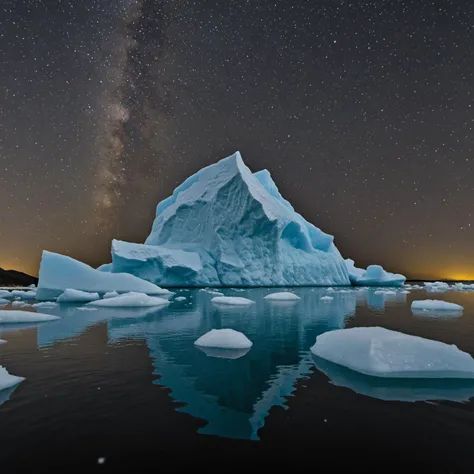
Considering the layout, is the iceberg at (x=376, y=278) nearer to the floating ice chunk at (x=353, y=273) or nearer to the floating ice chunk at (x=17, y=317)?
the floating ice chunk at (x=353, y=273)

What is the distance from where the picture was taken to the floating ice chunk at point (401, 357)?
14.5 ft

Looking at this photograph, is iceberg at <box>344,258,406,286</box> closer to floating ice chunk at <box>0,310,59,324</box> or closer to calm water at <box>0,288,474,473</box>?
floating ice chunk at <box>0,310,59,324</box>

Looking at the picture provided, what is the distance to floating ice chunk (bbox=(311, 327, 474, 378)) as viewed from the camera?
14.5 ft

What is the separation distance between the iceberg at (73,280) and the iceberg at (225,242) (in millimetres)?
6711

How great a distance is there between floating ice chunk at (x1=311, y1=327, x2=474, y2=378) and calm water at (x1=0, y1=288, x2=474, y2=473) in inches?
8.5

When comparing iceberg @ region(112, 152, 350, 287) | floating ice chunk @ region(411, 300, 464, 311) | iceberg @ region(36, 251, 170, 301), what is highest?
iceberg @ region(112, 152, 350, 287)

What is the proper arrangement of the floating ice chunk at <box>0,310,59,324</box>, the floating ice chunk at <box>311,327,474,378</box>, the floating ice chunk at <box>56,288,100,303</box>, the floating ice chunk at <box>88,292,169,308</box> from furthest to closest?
the floating ice chunk at <box>56,288,100,303</box>, the floating ice chunk at <box>88,292,169,308</box>, the floating ice chunk at <box>0,310,59,324</box>, the floating ice chunk at <box>311,327,474,378</box>

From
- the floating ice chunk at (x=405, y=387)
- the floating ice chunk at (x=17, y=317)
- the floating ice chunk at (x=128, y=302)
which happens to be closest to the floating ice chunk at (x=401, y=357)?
the floating ice chunk at (x=405, y=387)

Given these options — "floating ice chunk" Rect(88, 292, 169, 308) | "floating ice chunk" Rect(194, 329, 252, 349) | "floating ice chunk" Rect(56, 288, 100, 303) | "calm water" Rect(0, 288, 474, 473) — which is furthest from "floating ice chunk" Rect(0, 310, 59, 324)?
"floating ice chunk" Rect(56, 288, 100, 303)

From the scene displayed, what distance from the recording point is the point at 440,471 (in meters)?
2.39

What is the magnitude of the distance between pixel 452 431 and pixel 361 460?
3.49 feet

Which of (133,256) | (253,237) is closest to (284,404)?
(133,256)

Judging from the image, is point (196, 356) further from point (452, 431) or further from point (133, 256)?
point (133, 256)

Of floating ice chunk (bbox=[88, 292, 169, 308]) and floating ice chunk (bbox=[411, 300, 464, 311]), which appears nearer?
floating ice chunk (bbox=[411, 300, 464, 311])
